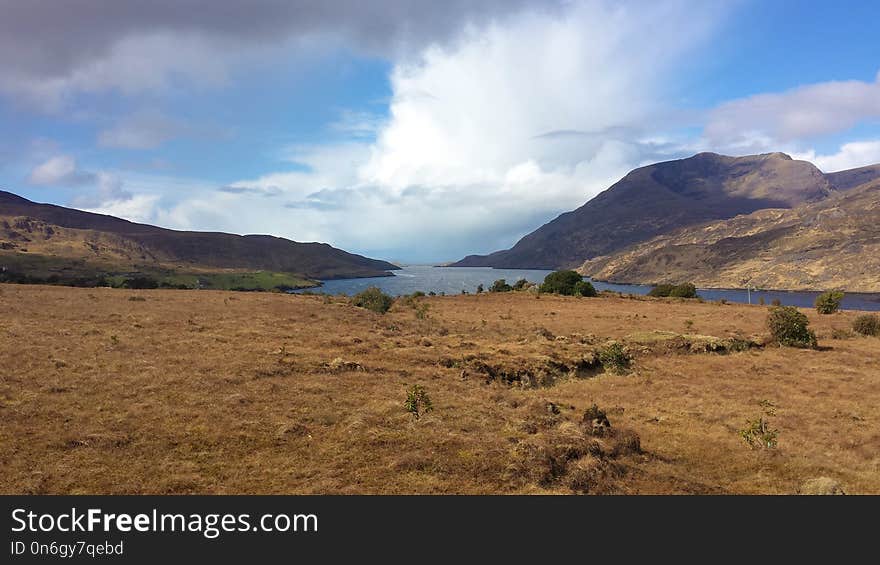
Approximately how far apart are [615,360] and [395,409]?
1983cm

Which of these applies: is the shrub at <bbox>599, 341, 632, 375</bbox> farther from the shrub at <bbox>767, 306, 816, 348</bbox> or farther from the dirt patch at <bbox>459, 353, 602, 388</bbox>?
the shrub at <bbox>767, 306, 816, 348</bbox>

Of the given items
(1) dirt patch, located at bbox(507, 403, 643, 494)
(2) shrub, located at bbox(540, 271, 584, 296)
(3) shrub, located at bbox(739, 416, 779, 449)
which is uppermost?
(2) shrub, located at bbox(540, 271, 584, 296)

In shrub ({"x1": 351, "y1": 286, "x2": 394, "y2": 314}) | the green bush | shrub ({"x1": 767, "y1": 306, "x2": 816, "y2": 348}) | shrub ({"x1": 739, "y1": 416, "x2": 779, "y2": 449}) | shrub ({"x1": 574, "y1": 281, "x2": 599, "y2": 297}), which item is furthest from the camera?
the green bush

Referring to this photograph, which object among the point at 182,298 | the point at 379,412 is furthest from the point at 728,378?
the point at 182,298

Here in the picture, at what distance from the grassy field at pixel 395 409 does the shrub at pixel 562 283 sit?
42520 mm

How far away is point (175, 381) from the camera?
18281 millimetres

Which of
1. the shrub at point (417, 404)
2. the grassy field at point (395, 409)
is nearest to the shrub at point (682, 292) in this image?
the grassy field at point (395, 409)

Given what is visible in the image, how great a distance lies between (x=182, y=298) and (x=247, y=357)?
31860mm

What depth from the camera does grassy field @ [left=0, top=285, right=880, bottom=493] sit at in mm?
12023

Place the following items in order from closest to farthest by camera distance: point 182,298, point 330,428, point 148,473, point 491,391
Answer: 1. point 148,473
2. point 330,428
3. point 491,391
4. point 182,298

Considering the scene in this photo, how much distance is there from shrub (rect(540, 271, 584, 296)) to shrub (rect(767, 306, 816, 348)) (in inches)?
1618

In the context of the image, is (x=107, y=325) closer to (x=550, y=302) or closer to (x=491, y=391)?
(x=491, y=391)

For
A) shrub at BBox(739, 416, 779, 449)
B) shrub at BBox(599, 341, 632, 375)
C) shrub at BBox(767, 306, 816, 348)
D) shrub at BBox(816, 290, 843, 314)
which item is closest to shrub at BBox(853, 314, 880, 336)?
shrub at BBox(767, 306, 816, 348)

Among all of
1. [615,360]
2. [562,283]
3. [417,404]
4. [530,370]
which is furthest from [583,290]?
[417,404]
